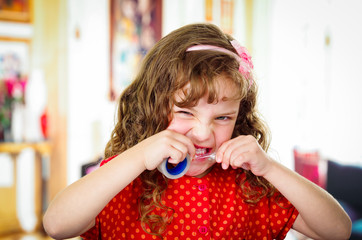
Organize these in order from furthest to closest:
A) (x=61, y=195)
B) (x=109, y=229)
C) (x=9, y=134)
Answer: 1. (x=9, y=134)
2. (x=109, y=229)
3. (x=61, y=195)

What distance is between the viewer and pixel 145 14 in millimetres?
3574

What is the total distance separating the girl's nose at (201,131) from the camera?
0.81 metres

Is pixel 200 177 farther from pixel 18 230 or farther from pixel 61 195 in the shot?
pixel 18 230

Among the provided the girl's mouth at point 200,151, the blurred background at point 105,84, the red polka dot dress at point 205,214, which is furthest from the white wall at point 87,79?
the girl's mouth at point 200,151

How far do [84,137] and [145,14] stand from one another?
141 centimetres

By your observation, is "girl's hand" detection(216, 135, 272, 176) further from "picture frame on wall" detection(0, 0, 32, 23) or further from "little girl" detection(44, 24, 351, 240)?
"picture frame on wall" detection(0, 0, 32, 23)

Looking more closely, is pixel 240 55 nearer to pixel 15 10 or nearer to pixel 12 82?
pixel 12 82

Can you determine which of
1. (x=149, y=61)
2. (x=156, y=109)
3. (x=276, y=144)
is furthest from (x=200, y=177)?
(x=276, y=144)

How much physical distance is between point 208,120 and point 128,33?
2893 millimetres

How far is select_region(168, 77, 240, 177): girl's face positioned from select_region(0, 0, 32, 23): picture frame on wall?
9.22 feet

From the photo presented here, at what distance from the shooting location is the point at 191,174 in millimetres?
947

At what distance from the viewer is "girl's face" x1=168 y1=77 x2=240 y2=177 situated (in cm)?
82

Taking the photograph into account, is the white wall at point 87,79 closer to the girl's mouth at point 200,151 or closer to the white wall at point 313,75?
the white wall at point 313,75

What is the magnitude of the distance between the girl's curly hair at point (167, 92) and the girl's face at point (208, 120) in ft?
0.06
